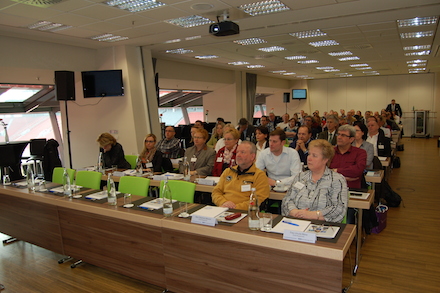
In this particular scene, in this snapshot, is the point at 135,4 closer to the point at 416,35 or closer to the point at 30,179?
the point at 30,179

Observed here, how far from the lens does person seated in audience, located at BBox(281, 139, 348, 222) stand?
2.71 metres

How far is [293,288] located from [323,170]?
112 centimetres

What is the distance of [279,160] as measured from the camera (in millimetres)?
4035

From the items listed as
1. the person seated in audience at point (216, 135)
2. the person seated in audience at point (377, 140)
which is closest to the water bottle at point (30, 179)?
the person seated in audience at point (216, 135)

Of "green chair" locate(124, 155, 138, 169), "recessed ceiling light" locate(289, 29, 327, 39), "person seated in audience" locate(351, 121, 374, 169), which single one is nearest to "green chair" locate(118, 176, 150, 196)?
"green chair" locate(124, 155, 138, 169)

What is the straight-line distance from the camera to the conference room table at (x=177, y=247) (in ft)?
6.81

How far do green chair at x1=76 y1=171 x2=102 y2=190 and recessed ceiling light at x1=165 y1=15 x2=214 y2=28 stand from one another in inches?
120

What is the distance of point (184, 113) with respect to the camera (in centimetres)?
1741

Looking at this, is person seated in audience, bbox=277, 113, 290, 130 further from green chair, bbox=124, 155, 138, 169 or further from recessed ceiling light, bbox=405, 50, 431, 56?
green chair, bbox=124, 155, 138, 169

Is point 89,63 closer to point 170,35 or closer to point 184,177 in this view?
Result: point 170,35

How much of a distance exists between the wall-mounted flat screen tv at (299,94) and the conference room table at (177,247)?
17089 millimetres

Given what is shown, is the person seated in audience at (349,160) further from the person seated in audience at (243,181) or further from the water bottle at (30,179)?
the water bottle at (30,179)

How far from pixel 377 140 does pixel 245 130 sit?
3.45 m

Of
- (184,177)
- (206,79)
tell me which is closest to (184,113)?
(206,79)
